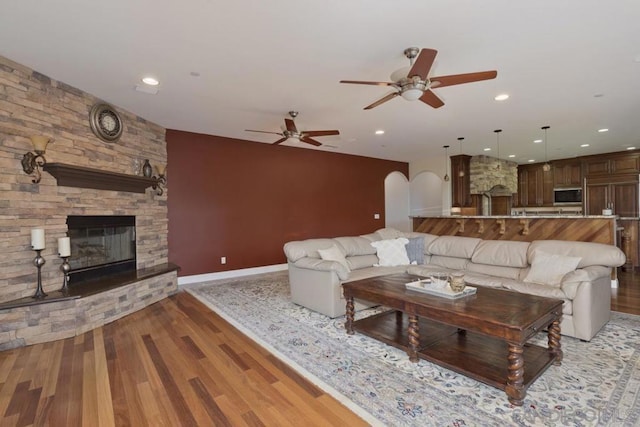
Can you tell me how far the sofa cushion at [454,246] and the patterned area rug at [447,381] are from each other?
1.59m

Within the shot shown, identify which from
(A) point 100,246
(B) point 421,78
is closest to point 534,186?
(B) point 421,78

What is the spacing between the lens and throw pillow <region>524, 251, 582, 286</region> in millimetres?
3295

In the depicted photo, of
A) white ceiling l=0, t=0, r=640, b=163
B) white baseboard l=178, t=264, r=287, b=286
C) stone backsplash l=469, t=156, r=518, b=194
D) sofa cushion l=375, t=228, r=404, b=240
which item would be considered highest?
white ceiling l=0, t=0, r=640, b=163

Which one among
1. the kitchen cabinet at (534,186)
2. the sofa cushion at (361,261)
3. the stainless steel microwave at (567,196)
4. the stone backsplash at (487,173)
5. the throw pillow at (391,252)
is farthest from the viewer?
the kitchen cabinet at (534,186)

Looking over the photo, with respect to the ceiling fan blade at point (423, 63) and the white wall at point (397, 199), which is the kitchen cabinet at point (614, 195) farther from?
the ceiling fan blade at point (423, 63)

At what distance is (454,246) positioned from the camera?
461 cm

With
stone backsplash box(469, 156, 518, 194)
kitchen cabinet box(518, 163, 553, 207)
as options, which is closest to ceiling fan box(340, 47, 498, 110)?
stone backsplash box(469, 156, 518, 194)

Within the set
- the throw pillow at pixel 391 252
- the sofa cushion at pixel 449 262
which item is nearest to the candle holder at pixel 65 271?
the throw pillow at pixel 391 252

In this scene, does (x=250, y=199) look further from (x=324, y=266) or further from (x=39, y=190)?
(x=39, y=190)

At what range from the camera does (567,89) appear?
381 cm

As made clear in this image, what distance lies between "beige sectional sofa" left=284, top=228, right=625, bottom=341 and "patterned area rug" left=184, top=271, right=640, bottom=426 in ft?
0.97

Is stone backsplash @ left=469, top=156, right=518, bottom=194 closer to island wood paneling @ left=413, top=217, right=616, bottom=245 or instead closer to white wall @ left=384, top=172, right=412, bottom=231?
white wall @ left=384, top=172, right=412, bottom=231

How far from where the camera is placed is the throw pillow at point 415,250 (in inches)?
183

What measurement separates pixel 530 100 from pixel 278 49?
136 inches
